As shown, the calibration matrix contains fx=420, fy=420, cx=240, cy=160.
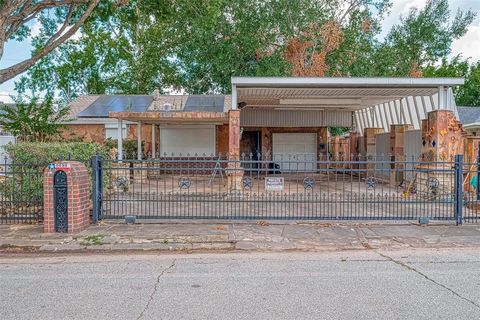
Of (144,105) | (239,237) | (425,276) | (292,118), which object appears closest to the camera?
(425,276)

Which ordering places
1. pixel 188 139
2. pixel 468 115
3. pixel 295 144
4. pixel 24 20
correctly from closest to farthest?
pixel 24 20, pixel 188 139, pixel 295 144, pixel 468 115

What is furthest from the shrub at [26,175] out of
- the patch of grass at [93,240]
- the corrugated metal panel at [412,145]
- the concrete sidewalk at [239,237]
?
the corrugated metal panel at [412,145]

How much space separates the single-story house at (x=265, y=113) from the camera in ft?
44.6

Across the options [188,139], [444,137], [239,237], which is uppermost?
[188,139]

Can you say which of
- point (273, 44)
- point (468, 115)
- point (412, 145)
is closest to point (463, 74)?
point (468, 115)

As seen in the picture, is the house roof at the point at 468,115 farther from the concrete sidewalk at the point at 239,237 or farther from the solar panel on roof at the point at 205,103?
the concrete sidewalk at the point at 239,237

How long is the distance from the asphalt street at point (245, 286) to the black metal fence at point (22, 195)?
8.05ft

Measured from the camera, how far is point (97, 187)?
29.0ft

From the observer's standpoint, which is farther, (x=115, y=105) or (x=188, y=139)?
(x=188, y=139)

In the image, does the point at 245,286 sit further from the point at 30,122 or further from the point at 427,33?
the point at 427,33

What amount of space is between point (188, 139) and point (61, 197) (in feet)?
45.5

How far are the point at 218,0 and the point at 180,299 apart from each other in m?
11.2

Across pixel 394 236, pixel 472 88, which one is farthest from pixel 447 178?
pixel 472 88

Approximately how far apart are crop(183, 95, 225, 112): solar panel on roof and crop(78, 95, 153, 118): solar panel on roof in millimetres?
1996
